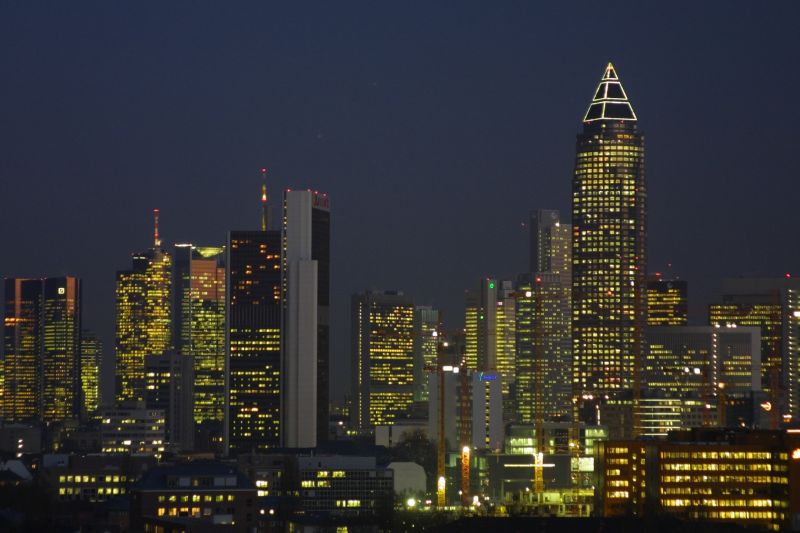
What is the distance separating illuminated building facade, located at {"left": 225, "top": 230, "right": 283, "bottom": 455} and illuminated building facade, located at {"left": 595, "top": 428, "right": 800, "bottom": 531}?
75000 millimetres

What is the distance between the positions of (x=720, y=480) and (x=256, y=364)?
85165mm

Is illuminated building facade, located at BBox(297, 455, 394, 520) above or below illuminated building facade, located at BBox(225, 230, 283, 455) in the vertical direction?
below

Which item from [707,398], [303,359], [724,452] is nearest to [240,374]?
[303,359]

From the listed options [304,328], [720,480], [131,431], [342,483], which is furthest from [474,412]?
[720,480]

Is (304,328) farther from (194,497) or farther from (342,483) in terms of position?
(194,497)

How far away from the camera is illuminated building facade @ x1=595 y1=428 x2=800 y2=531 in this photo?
112750 mm

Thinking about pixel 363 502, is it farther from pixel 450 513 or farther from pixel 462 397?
pixel 462 397

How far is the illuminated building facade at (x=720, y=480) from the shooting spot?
113m

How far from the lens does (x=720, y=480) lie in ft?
381

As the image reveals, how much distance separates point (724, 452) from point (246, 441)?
83.4m

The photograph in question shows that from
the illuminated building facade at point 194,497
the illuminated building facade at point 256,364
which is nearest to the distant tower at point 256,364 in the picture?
the illuminated building facade at point 256,364

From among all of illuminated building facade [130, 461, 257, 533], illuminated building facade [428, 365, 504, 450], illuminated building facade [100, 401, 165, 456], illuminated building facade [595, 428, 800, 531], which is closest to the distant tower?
illuminated building facade [100, 401, 165, 456]

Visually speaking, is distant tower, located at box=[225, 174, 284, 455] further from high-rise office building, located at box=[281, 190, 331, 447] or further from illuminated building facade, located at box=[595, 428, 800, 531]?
illuminated building facade, located at box=[595, 428, 800, 531]

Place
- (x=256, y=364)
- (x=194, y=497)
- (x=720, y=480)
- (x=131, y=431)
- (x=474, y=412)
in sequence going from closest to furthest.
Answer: (x=194, y=497) → (x=720, y=480) → (x=474, y=412) → (x=131, y=431) → (x=256, y=364)
